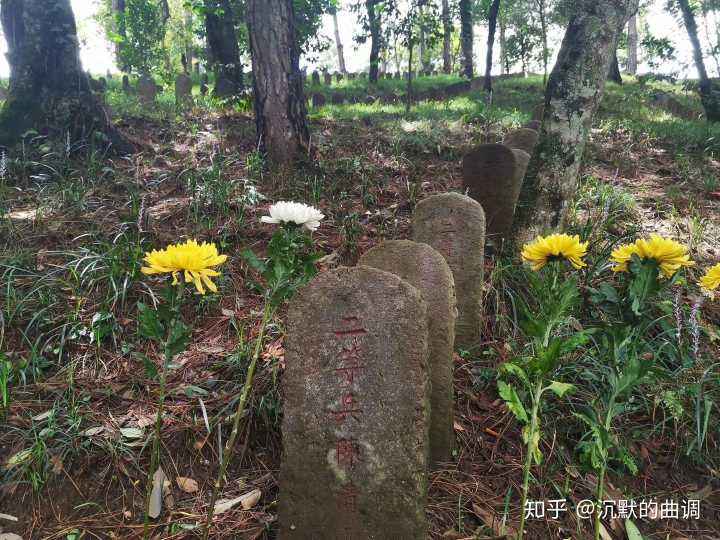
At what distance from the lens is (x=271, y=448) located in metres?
1.96

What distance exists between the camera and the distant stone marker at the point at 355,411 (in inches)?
57.9

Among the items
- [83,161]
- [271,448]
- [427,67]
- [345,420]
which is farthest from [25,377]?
[427,67]

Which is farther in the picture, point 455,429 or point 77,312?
point 77,312

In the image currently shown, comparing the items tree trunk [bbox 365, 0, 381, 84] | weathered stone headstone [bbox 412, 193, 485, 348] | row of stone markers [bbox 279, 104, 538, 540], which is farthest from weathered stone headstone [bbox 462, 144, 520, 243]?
tree trunk [bbox 365, 0, 381, 84]

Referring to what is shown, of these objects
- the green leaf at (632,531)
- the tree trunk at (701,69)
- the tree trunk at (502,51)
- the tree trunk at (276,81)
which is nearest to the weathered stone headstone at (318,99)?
the tree trunk at (276,81)

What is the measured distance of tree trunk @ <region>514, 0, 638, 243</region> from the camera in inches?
115

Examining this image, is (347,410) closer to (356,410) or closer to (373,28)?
(356,410)

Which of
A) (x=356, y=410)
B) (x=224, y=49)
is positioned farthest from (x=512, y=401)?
(x=224, y=49)

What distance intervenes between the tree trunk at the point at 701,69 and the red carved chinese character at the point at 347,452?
10.0m

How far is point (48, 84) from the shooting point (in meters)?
4.39

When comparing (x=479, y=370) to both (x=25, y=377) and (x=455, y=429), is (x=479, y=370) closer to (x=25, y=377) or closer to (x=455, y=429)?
(x=455, y=429)

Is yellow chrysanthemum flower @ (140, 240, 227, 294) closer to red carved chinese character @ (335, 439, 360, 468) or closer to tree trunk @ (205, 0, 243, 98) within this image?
red carved chinese character @ (335, 439, 360, 468)

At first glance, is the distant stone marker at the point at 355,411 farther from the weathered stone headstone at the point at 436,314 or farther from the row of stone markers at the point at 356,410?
the weathered stone headstone at the point at 436,314

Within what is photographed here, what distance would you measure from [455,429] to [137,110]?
21.6ft
